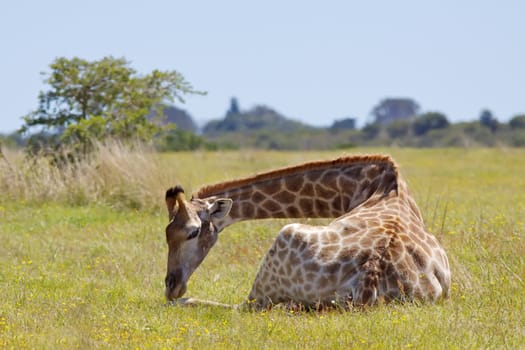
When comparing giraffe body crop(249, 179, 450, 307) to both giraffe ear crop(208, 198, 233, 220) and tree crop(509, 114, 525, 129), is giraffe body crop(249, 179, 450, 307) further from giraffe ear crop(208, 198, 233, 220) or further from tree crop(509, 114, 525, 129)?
tree crop(509, 114, 525, 129)

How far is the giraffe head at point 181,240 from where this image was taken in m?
8.83

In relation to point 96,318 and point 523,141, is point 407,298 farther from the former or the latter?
point 523,141

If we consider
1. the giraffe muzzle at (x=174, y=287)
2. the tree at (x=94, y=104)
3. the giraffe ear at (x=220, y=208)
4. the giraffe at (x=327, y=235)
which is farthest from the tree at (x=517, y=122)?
the giraffe muzzle at (x=174, y=287)

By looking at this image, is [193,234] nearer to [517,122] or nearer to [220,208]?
[220,208]

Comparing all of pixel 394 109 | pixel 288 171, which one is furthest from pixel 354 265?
pixel 394 109

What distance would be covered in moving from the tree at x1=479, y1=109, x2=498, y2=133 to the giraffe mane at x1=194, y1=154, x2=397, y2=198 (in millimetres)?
66595

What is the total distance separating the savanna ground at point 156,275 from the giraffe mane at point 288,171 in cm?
95

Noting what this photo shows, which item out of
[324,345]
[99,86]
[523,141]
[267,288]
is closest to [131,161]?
[99,86]

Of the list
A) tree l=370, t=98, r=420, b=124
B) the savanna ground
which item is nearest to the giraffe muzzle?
the savanna ground

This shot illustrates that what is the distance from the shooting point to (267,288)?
8180 mm

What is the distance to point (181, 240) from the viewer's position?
8922 mm

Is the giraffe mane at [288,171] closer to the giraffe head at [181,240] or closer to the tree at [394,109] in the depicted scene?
the giraffe head at [181,240]

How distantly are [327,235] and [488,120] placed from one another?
72899 mm

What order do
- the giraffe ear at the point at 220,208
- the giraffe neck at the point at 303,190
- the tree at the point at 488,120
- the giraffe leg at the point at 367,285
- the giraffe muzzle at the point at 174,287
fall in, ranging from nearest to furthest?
the giraffe leg at the point at 367,285 → the giraffe muzzle at the point at 174,287 → the giraffe ear at the point at 220,208 → the giraffe neck at the point at 303,190 → the tree at the point at 488,120
